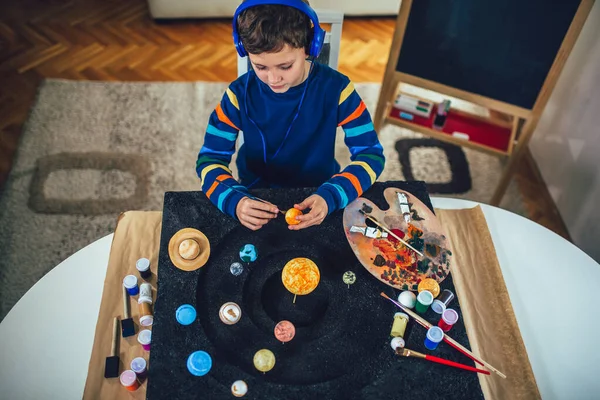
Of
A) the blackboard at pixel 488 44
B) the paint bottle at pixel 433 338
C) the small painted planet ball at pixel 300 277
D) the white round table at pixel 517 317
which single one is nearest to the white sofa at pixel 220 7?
the blackboard at pixel 488 44

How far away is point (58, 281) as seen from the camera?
1197mm

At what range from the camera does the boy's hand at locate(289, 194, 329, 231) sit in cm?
109

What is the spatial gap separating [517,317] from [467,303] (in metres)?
0.13

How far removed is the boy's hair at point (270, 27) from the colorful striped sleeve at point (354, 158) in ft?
0.89

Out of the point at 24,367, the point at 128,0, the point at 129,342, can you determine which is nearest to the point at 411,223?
the point at 129,342

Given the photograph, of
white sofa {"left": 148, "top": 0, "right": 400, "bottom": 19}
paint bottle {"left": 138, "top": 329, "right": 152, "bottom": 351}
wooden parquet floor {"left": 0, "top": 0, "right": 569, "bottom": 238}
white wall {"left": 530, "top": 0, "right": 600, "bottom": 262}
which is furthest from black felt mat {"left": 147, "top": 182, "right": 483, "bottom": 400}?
white sofa {"left": 148, "top": 0, "right": 400, "bottom": 19}

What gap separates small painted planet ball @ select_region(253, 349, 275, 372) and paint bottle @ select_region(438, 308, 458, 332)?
0.35 metres

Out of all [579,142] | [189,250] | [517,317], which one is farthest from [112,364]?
[579,142]

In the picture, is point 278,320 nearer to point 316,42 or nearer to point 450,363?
point 450,363

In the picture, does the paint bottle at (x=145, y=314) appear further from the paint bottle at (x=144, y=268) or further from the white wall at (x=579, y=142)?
the white wall at (x=579, y=142)

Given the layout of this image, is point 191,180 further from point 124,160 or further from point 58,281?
point 58,281

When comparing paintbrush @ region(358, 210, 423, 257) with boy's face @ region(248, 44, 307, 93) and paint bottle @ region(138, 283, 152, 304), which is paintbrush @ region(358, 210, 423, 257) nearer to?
boy's face @ region(248, 44, 307, 93)

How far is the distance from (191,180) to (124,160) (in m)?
0.38

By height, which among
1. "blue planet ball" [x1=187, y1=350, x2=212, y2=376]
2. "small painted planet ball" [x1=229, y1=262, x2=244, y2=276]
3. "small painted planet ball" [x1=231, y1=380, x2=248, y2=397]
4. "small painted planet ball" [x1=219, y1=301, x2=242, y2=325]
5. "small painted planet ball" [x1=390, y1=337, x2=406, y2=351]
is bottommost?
"small painted planet ball" [x1=231, y1=380, x2=248, y2=397]
